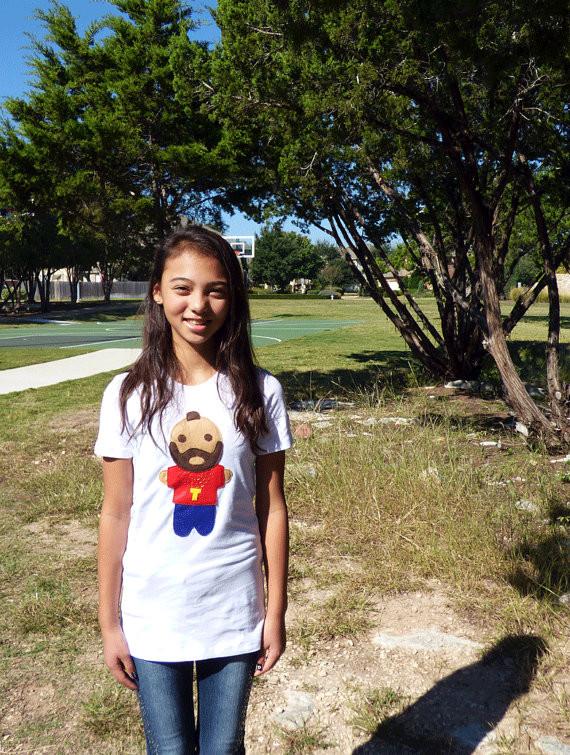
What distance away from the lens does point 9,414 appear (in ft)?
29.2

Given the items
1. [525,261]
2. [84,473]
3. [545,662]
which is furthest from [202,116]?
[525,261]

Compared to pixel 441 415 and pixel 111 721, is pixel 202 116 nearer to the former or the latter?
pixel 441 415

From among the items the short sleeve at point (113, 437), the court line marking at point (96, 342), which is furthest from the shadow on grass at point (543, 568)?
the court line marking at point (96, 342)

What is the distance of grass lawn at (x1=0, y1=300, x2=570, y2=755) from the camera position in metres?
2.91

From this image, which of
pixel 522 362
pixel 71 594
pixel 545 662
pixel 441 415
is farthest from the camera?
pixel 522 362

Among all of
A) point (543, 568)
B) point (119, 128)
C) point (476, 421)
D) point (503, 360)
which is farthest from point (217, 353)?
point (119, 128)

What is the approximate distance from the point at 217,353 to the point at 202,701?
839 mm

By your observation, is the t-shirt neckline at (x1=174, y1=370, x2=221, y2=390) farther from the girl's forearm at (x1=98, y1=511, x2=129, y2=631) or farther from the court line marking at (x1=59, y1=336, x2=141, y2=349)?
the court line marking at (x1=59, y1=336, x2=141, y2=349)

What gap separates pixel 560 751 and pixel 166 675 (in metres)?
1.54

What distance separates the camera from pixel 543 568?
373 cm

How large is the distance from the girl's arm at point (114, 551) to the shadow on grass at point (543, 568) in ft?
7.24

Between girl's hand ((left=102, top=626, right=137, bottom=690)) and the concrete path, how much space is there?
383 inches

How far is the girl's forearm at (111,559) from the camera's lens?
5.94ft

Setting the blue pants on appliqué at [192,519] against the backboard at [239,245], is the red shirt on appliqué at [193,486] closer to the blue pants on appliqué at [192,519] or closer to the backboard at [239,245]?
the blue pants on appliqué at [192,519]
